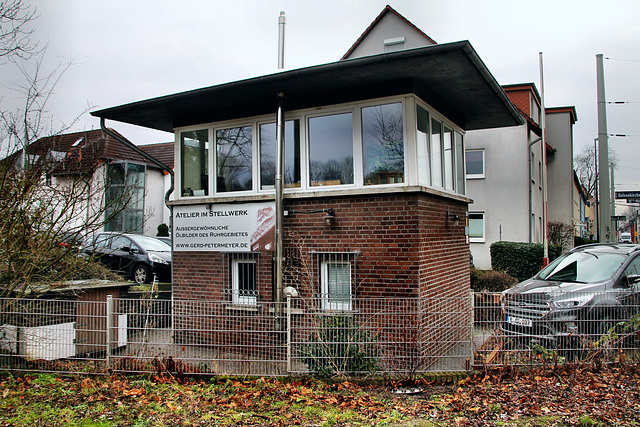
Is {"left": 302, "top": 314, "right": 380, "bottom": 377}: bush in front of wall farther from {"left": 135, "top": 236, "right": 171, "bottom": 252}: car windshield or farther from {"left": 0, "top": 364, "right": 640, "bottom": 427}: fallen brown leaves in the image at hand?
{"left": 135, "top": 236, "right": 171, "bottom": 252}: car windshield

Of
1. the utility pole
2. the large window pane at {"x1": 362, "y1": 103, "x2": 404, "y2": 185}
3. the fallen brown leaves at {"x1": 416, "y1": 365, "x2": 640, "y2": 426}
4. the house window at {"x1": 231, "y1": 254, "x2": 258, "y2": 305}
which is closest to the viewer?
the fallen brown leaves at {"x1": 416, "y1": 365, "x2": 640, "y2": 426}

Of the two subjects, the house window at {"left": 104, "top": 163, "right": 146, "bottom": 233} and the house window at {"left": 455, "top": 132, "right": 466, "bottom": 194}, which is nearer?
the house window at {"left": 104, "top": 163, "right": 146, "bottom": 233}

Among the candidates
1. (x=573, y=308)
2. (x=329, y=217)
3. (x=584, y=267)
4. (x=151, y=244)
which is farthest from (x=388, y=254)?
(x=151, y=244)

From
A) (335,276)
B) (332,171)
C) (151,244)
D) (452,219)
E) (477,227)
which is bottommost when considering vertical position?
(335,276)

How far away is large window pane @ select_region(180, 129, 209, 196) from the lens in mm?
9422

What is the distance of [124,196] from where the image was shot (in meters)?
8.34

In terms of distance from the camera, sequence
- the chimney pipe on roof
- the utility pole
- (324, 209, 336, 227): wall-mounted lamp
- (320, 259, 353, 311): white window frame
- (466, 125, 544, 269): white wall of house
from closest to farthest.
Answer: (320, 259, 353, 311): white window frame
(324, 209, 336, 227): wall-mounted lamp
the chimney pipe on roof
the utility pole
(466, 125, 544, 269): white wall of house

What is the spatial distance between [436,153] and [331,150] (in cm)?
195

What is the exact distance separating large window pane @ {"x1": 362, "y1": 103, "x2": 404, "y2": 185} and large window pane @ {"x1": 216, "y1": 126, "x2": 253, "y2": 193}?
7.53 ft

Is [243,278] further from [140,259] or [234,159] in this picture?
[140,259]

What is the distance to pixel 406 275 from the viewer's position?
24.3 ft

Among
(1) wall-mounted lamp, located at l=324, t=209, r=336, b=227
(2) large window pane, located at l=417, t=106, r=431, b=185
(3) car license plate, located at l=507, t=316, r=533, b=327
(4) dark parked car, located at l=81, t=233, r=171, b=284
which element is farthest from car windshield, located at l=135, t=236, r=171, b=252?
(3) car license plate, located at l=507, t=316, r=533, b=327

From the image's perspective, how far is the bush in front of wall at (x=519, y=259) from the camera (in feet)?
56.6

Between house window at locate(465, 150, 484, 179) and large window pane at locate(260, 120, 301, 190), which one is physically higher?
house window at locate(465, 150, 484, 179)
